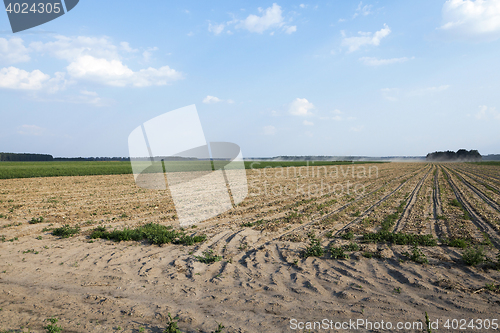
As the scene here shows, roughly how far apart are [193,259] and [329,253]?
3.82 metres

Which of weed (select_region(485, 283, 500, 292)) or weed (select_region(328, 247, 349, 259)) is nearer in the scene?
weed (select_region(485, 283, 500, 292))

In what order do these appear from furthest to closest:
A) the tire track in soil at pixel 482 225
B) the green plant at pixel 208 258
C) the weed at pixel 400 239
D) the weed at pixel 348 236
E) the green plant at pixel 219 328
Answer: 1. the weed at pixel 348 236
2. the tire track in soil at pixel 482 225
3. the weed at pixel 400 239
4. the green plant at pixel 208 258
5. the green plant at pixel 219 328

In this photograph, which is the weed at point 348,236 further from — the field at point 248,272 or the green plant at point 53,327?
the green plant at point 53,327

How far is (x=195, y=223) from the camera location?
11.0m

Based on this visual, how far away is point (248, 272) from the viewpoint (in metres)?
6.18

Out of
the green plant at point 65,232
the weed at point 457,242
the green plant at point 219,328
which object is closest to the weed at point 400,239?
the weed at point 457,242

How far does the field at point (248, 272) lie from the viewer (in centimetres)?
436

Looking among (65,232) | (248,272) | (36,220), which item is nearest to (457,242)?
(248,272)

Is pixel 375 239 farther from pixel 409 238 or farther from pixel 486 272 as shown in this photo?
pixel 486 272

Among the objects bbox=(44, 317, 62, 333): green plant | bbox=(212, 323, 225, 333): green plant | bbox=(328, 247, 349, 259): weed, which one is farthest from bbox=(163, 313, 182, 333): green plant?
bbox=(328, 247, 349, 259): weed

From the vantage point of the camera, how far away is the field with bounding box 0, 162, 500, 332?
4.36 metres

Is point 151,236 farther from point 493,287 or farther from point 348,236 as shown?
point 493,287

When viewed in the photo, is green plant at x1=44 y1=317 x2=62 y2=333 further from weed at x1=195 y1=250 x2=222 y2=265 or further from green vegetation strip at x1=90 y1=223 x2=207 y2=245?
green vegetation strip at x1=90 y1=223 x2=207 y2=245

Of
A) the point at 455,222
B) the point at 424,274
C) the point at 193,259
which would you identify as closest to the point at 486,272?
the point at 424,274
